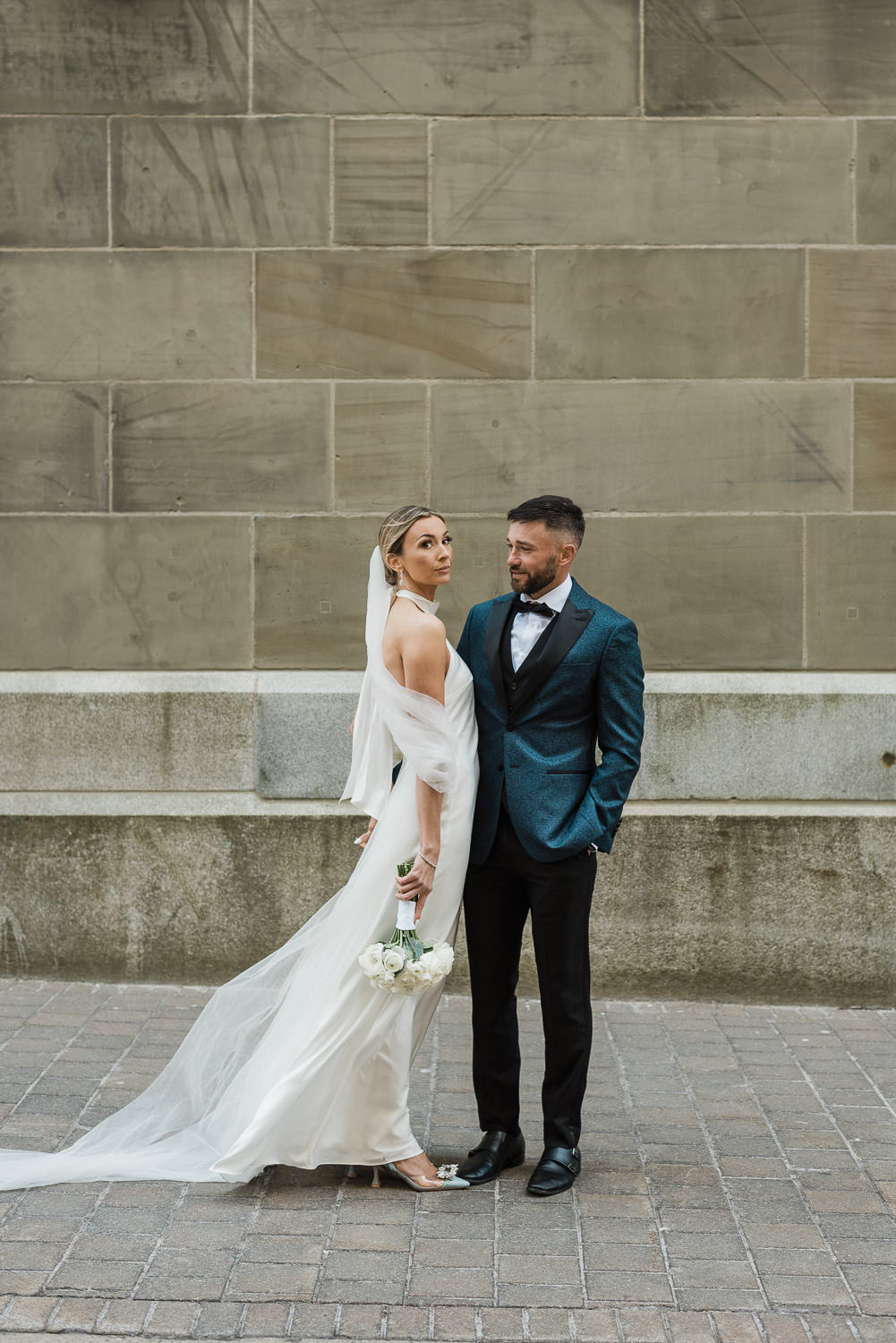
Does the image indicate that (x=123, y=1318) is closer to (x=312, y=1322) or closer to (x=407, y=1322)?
(x=312, y=1322)

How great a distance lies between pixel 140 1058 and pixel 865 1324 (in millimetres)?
3093

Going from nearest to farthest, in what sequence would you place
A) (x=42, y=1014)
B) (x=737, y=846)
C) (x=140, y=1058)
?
(x=140, y=1058)
(x=42, y=1014)
(x=737, y=846)

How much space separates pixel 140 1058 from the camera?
18.3ft

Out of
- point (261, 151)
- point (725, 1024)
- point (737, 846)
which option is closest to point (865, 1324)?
point (725, 1024)

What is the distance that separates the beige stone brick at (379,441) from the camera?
658 centimetres

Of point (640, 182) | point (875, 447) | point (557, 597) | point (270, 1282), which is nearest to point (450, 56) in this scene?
point (640, 182)

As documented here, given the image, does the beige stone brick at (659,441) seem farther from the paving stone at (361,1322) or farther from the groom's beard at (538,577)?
the paving stone at (361,1322)

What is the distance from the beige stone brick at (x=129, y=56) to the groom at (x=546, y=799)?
3349 mm

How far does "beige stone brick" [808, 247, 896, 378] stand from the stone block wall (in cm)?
1

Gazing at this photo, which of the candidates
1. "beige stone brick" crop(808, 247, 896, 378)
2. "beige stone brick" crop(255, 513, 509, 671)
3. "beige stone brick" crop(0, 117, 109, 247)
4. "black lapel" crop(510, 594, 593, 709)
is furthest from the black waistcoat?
"beige stone brick" crop(0, 117, 109, 247)

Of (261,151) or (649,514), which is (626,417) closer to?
(649,514)

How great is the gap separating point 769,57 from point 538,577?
352cm

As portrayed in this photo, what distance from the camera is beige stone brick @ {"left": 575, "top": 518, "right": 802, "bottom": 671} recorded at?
6566 mm

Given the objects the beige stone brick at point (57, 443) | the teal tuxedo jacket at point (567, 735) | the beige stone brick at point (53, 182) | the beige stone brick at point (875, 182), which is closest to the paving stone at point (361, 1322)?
the teal tuxedo jacket at point (567, 735)
